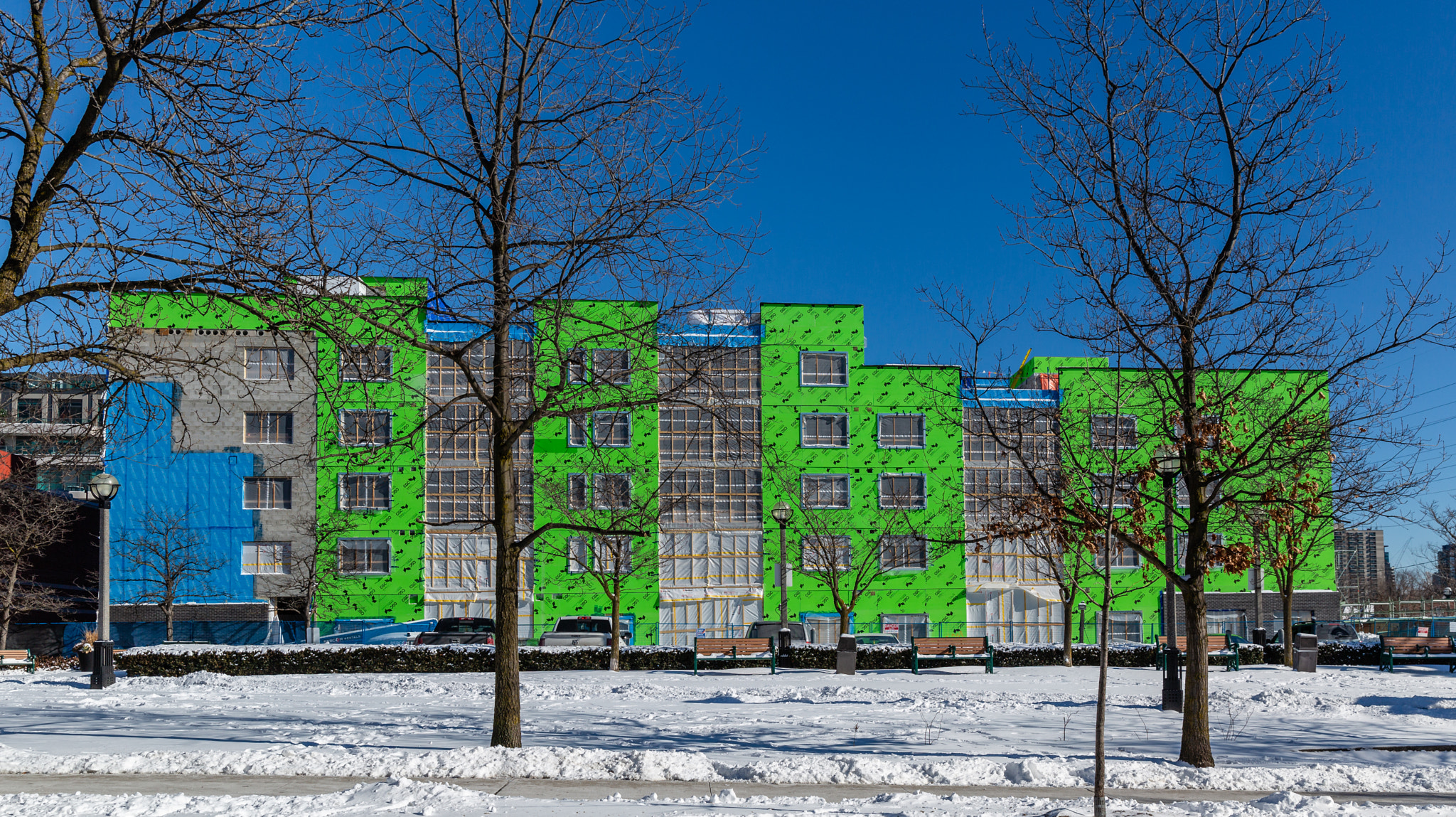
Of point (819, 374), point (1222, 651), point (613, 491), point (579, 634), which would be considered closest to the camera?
point (1222, 651)

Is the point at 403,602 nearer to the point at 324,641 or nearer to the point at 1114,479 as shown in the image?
the point at 324,641

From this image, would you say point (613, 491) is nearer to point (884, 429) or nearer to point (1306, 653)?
point (884, 429)

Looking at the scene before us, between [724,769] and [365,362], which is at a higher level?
[365,362]

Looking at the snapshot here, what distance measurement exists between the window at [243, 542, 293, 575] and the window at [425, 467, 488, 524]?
478 centimetres

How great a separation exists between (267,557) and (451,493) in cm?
844

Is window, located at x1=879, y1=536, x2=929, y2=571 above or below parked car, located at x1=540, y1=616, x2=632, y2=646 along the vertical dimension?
above

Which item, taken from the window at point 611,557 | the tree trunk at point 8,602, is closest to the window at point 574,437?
the window at point 611,557

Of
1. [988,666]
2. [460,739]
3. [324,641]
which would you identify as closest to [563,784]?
[460,739]

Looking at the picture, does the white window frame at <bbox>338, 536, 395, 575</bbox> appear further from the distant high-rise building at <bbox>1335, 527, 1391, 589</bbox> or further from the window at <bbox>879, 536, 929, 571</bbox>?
the distant high-rise building at <bbox>1335, 527, 1391, 589</bbox>

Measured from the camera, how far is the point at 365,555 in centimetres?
4881

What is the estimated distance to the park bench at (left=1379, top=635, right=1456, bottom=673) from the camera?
28938 mm

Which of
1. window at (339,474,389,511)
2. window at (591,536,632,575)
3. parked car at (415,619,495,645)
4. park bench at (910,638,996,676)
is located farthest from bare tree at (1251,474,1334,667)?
window at (339,474,389,511)

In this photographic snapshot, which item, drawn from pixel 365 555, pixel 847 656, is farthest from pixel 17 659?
pixel 847 656

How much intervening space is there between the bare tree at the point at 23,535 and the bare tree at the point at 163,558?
543cm
